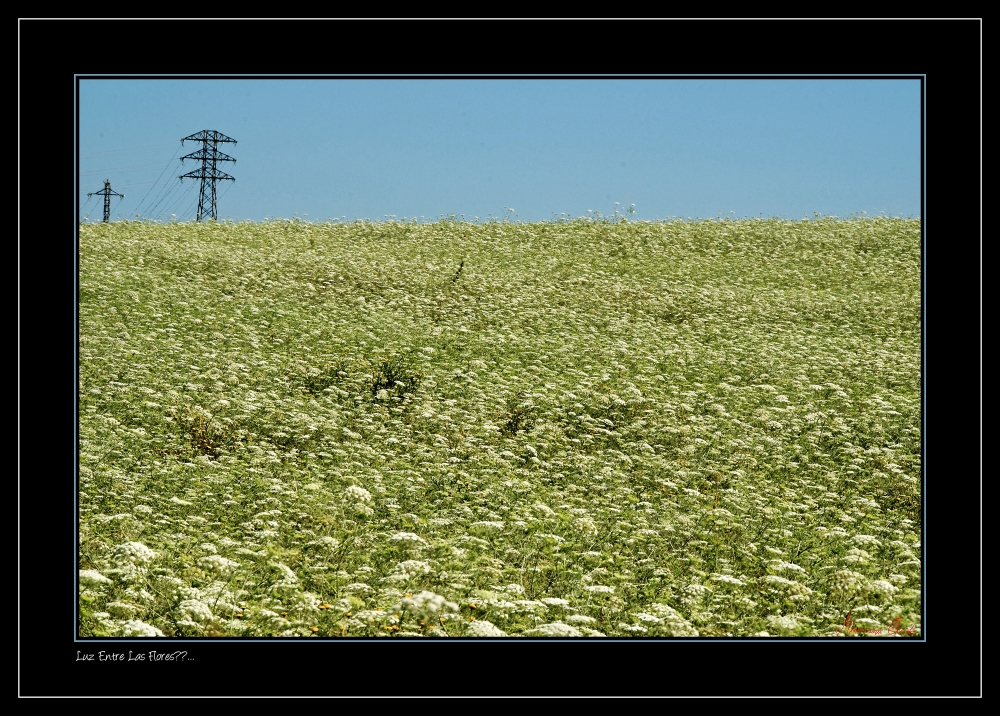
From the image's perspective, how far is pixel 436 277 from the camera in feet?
55.6

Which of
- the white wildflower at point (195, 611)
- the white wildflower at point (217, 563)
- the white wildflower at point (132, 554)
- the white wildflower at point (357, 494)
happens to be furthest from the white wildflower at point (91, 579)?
the white wildflower at point (357, 494)

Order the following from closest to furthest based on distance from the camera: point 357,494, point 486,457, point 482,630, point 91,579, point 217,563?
point 482,630, point 91,579, point 217,563, point 357,494, point 486,457

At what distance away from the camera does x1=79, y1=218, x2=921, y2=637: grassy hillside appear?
16.7 ft

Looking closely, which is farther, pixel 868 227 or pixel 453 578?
pixel 868 227

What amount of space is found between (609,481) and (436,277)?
10.3 meters

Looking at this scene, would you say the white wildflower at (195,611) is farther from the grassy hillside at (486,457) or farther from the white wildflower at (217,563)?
the white wildflower at (217,563)

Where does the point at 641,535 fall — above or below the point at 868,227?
below

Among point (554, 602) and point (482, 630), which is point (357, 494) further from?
point (482, 630)

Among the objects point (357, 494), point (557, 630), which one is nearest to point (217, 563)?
point (357, 494)

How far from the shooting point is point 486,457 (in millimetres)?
7680

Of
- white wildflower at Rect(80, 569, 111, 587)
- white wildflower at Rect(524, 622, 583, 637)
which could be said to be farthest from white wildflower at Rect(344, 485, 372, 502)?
white wildflower at Rect(524, 622, 583, 637)

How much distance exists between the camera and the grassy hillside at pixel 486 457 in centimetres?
510
